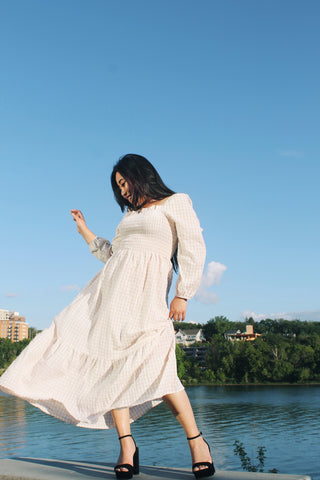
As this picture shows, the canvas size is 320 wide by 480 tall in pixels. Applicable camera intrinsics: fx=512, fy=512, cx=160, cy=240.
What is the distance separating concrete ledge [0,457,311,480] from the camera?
7.87 ft

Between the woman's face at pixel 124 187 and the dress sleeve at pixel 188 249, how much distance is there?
0.93 ft

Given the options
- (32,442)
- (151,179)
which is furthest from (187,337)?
(151,179)

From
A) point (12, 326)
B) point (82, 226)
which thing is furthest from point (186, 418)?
point (12, 326)

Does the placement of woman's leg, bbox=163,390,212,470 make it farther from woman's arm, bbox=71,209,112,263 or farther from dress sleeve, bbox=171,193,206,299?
woman's arm, bbox=71,209,112,263

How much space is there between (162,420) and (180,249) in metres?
39.7

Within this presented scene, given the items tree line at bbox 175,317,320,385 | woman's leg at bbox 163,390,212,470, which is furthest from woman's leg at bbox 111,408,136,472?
tree line at bbox 175,317,320,385

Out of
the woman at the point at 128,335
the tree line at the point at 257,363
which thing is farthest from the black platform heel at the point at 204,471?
the tree line at the point at 257,363

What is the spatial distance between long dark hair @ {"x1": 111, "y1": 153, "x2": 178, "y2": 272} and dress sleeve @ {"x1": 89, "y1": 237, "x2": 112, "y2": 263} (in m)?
0.34

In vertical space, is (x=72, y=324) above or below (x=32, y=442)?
above

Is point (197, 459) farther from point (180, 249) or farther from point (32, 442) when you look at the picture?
point (32, 442)

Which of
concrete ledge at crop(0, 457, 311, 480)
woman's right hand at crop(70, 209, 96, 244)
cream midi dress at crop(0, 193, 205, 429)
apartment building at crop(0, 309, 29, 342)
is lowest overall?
concrete ledge at crop(0, 457, 311, 480)

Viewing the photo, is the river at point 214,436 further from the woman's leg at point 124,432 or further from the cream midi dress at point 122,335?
the cream midi dress at point 122,335

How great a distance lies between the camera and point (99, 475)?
8.73 feet

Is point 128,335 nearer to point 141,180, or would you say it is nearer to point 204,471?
point 204,471
